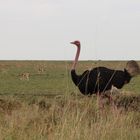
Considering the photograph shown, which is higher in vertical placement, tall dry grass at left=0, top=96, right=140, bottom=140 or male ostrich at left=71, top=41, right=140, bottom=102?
tall dry grass at left=0, top=96, right=140, bottom=140

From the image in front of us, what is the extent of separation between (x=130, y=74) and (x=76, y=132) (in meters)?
7.51

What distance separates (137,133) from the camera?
711cm

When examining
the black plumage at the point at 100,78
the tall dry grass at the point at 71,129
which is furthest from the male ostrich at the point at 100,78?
the tall dry grass at the point at 71,129

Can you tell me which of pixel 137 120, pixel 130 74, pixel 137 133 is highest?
pixel 137 133

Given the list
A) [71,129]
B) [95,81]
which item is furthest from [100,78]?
[71,129]

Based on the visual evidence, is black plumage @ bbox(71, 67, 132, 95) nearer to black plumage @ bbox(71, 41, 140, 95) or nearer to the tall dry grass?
black plumage @ bbox(71, 41, 140, 95)

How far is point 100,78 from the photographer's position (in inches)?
500

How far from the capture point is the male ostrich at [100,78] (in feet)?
41.2

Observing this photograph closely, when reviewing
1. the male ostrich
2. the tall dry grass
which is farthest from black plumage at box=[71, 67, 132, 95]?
the tall dry grass

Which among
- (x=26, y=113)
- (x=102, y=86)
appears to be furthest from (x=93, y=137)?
(x=102, y=86)

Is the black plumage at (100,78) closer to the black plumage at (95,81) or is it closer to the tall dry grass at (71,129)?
the black plumage at (95,81)

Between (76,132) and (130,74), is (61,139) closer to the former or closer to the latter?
(76,132)

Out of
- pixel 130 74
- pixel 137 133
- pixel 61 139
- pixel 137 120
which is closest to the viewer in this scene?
pixel 61 139

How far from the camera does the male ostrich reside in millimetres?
12558
